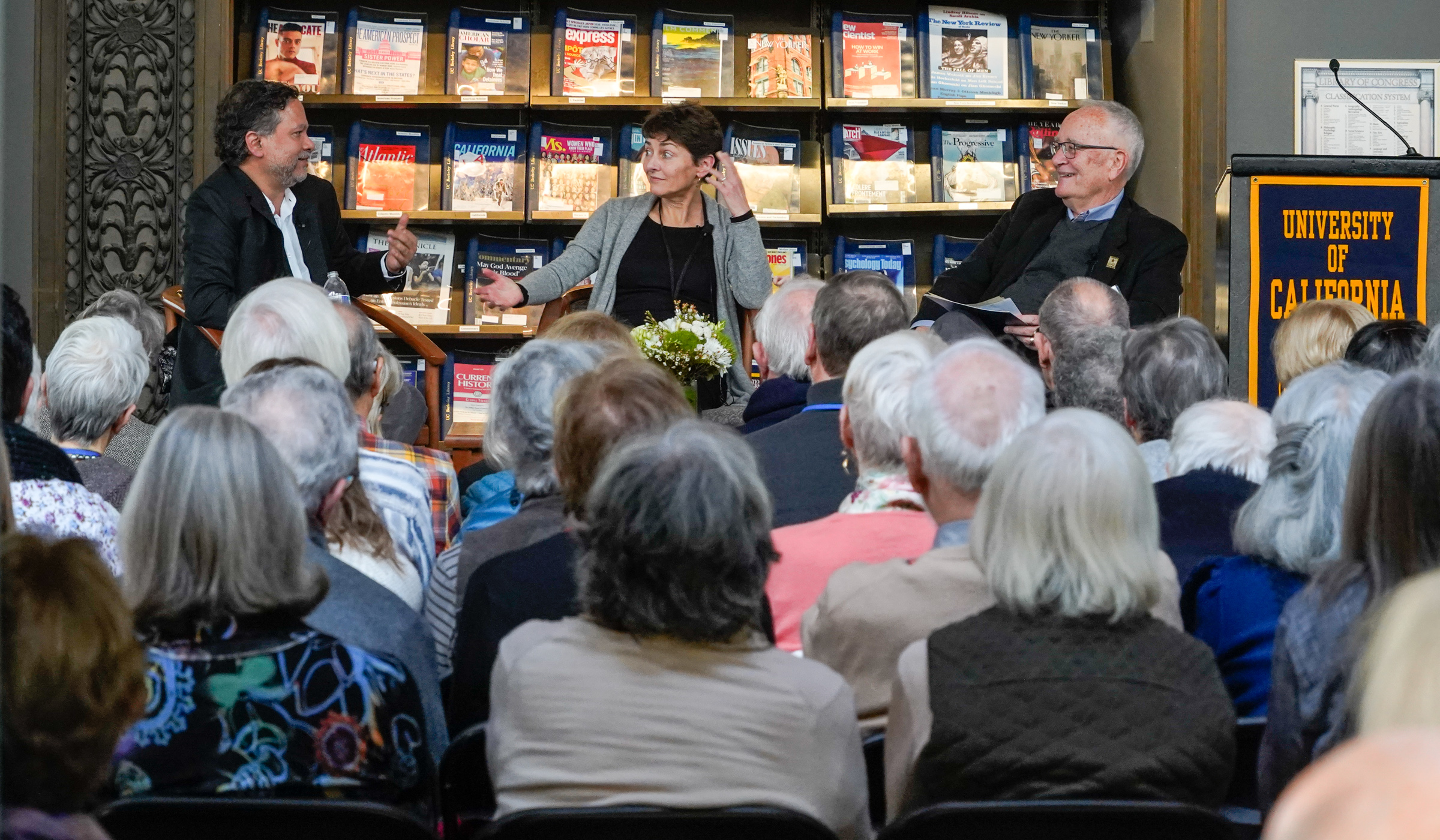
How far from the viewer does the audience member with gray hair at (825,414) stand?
2699mm

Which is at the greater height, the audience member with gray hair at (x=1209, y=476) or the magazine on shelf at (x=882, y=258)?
the magazine on shelf at (x=882, y=258)

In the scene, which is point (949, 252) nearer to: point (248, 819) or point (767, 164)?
point (767, 164)

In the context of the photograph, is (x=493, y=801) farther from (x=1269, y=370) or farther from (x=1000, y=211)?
(x=1000, y=211)

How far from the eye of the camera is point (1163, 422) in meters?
2.95

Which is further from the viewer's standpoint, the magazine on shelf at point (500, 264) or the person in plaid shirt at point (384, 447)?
the magazine on shelf at point (500, 264)

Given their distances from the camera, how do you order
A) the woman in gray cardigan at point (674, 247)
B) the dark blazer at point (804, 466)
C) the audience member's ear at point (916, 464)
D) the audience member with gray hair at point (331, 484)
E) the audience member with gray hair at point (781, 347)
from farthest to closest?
the woman in gray cardigan at point (674, 247) < the audience member with gray hair at point (781, 347) < the dark blazer at point (804, 466) < the audience member's ear at point (916, 464) < the audience member with gray hair at point (331, 484)

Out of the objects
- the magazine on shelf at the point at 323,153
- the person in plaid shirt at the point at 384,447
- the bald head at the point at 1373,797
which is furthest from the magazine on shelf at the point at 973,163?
the bald head at the point at 1373,797

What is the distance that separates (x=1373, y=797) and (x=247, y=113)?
443 cm

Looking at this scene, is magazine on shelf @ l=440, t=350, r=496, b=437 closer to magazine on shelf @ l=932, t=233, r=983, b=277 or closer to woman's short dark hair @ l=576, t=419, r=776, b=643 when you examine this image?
magazine on shelf @ l=932, t=233, r=983, b=277

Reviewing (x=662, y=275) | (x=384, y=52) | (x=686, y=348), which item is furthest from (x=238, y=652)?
(x=384, y=52)

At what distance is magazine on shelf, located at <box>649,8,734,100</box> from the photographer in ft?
19.0

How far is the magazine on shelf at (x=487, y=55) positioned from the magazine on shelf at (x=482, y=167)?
0.16 m

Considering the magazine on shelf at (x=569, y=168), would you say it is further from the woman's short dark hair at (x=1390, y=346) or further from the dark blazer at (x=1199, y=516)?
the dark blazer at (x=1199, y=516)

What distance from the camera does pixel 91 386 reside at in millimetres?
2848
